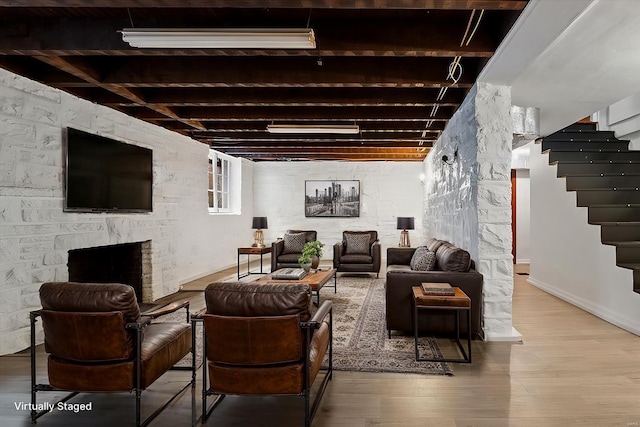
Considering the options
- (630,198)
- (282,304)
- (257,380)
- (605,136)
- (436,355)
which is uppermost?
(605,136)

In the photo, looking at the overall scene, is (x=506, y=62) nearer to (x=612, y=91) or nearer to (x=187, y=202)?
(x=612, y=91)

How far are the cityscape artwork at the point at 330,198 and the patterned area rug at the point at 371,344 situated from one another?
472 cm


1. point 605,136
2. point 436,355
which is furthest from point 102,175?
point 605,136

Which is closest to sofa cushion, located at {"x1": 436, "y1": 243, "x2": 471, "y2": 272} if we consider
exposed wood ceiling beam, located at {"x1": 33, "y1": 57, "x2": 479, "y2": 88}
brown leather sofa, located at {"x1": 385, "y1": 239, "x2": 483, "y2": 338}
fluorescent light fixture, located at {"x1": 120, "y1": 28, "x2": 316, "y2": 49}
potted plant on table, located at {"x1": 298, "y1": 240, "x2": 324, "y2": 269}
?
brown leather sofa, located at {"x1": 385, "y1": 239, "x2": 483, "y2": 338}

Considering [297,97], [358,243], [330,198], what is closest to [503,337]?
[297,97]

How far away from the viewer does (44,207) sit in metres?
3.87

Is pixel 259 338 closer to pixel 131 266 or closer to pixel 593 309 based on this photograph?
pixel 131 266

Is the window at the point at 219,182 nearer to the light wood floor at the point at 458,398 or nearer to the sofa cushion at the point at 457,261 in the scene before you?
the light wood floor at the point at 458,398

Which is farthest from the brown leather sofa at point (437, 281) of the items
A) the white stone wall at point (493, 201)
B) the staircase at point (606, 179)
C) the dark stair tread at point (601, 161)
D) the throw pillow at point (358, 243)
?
the throw pillow at point (358, 243)

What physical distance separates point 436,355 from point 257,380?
189cm

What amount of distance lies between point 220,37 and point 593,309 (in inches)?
205

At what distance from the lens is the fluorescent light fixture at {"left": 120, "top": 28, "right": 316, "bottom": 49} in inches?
105

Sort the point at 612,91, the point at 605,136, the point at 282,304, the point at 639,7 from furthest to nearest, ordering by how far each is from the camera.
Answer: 1. the point at 605,136
2. the point at 612,91
3. the point at 639,7
4. the point at 282,304

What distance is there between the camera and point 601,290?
4762 mm
